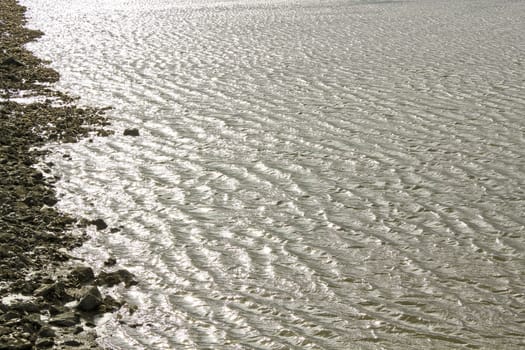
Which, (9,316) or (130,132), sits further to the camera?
(130,132)

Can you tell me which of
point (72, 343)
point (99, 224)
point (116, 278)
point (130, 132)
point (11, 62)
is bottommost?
point (11, 62)

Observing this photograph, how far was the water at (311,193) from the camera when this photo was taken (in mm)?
8445

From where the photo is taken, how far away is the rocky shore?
7.89 meters

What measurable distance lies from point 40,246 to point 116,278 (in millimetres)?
1568

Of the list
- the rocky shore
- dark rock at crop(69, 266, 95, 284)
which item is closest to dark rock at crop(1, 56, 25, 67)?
the rocky shore

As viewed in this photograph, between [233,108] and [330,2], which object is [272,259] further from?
[330,2]

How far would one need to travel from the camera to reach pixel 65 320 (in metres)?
8.12

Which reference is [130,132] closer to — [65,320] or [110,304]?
[110,304]

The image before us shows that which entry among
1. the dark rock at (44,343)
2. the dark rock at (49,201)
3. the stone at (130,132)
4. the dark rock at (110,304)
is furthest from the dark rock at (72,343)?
the stone at (130,132)

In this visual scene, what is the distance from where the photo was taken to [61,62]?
25.2m

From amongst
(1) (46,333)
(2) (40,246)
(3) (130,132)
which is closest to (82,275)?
(2) (40,246)

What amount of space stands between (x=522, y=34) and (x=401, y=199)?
1927 cm

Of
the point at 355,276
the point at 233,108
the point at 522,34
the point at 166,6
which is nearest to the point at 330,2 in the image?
the point at 166,6

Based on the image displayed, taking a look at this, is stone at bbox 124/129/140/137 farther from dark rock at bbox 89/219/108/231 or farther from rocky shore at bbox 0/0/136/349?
dark rock at bbox 89/219/108/231
